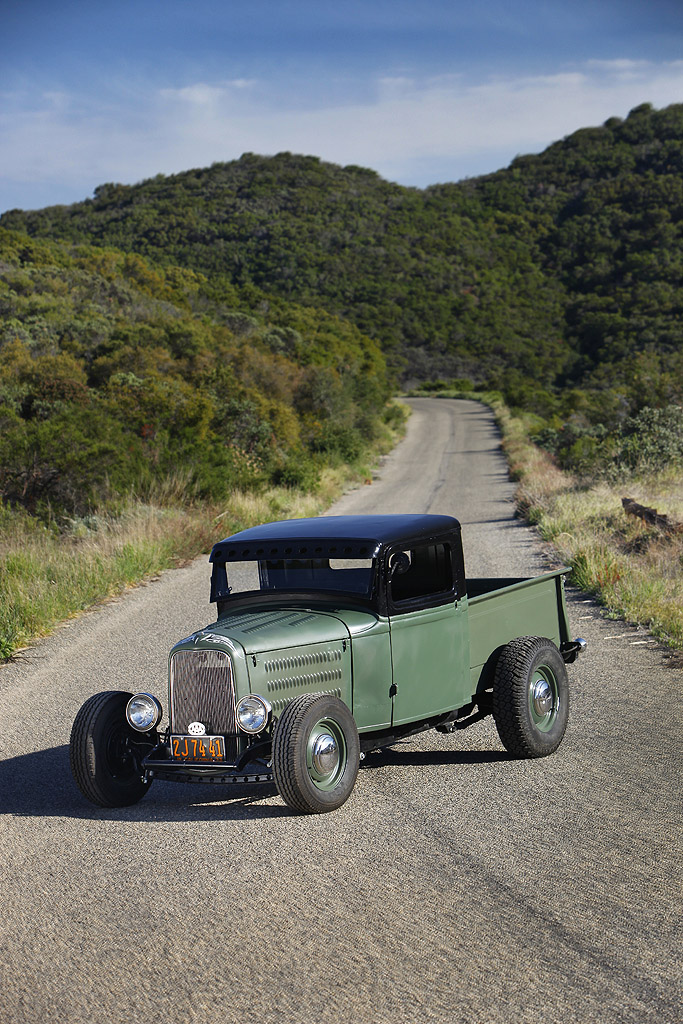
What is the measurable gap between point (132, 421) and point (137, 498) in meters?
4.45

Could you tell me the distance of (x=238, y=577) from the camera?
625 cm

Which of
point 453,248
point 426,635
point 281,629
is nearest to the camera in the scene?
point 281,629

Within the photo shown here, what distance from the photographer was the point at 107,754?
548 centimetres

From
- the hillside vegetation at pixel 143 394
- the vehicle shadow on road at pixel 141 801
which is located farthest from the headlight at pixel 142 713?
the hillside vegetation at pixel 143 394

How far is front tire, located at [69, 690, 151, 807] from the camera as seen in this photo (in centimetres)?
540

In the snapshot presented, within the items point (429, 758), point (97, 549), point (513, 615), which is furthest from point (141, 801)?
point (97, 549)

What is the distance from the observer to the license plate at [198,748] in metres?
5.12

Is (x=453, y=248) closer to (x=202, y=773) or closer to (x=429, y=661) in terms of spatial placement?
(x=429, y=661)

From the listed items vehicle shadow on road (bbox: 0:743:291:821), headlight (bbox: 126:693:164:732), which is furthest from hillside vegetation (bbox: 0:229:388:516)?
headlight (bbox: 126:693:164:732)

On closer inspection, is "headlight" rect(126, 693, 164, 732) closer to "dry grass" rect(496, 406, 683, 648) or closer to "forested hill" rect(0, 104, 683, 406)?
"dry grass" rect(496, 406, 683, 648)

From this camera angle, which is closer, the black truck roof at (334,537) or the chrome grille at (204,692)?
the chrome grille at (204,692)

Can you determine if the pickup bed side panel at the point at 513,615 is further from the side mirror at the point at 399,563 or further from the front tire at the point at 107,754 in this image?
the front tire at the point at 107,754

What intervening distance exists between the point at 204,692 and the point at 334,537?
130 centimetres

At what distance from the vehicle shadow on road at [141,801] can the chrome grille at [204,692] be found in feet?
1.57
